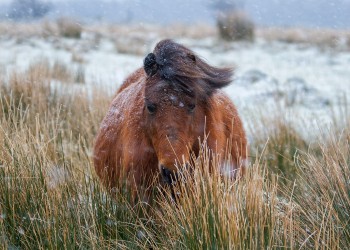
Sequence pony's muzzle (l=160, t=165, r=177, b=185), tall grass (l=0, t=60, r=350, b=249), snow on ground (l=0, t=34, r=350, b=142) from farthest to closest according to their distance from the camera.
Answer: snow on ground (l=0, t=34, r=350, b=142) → pony's muzzle (l=160, t=165, r=177, b=185) → tall grass (l=0, t=60, r=350, b=249)

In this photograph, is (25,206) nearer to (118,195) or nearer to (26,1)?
(118,195)

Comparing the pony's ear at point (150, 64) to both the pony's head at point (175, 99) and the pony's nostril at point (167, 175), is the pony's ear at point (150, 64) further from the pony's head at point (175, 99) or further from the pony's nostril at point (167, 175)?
the pony's nostril at point (167, 175)

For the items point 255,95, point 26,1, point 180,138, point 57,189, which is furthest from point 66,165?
point 26,1

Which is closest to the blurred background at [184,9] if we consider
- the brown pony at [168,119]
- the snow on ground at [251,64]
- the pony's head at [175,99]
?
the snow on ground at [251,64]

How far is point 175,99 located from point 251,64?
1414 cm

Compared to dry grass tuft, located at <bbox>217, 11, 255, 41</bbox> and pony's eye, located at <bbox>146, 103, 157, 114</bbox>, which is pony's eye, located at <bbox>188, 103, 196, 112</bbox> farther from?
dry grass tuft, located at <bbox>217, 11, 255, 41</bbox>

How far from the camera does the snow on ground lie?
11.0 m

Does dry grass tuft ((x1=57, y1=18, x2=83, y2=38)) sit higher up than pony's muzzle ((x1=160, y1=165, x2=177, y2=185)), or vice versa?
pony's muzzle ((x1=160, y1=165, x2=177, y2=185))

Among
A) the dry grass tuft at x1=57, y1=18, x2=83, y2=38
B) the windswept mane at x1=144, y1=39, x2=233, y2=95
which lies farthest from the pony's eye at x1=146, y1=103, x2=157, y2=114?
the dry grass tuft at x1=57, y1=18, x2=83, y2=38

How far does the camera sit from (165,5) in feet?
183

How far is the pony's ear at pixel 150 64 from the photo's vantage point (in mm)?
3729

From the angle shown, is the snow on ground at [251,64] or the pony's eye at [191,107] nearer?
the pony's eye at [191,107]

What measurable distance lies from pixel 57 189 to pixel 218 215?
1.22 metres

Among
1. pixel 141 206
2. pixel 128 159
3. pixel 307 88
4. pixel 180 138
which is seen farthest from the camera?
pixel 307 88
